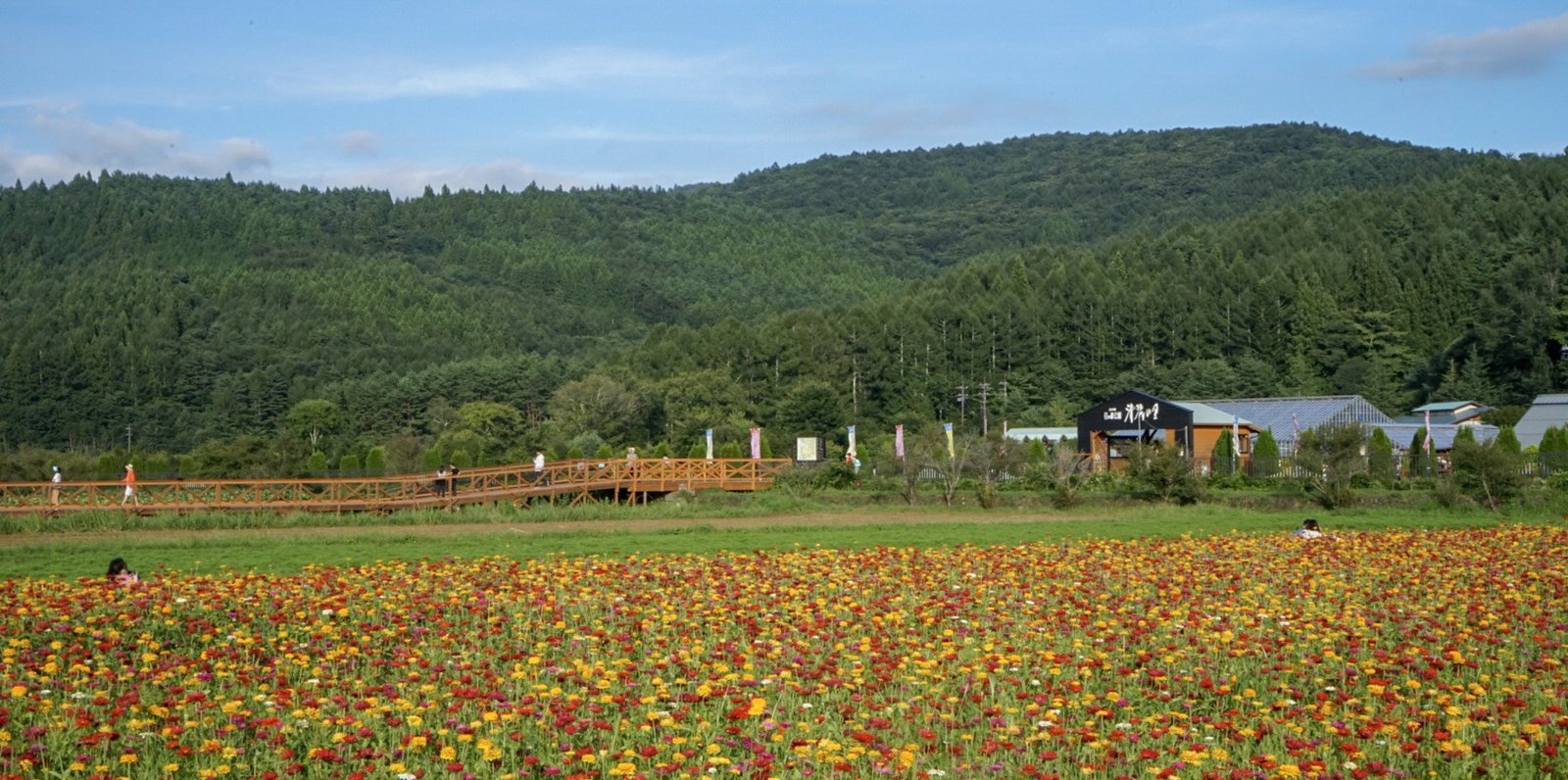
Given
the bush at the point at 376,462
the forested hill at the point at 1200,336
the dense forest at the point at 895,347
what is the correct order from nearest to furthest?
the bush at the point at 376,462 < the dense forest at the point at 895,347 < the forested hill at the point at 1200,336

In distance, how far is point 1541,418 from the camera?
2955 inches

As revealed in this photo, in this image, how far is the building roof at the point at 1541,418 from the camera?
73125 millimetres

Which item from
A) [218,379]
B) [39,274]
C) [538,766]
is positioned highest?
[39,274]

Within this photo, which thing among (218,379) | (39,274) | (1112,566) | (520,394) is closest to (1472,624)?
(1112,566)

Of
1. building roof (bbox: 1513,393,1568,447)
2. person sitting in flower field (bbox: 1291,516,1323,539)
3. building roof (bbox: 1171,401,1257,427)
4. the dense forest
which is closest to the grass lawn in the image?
person sitting in flower field (bbox: 1291,516,1323,539)

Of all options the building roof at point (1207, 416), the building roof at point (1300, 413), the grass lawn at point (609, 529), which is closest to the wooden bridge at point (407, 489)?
the grass lawn at point (609, 529)

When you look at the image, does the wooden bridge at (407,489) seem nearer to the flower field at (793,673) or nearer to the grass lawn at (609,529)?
the grass lawn at (609,529)

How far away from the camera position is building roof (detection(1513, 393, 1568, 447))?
73.1 metres

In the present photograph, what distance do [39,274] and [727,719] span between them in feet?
613

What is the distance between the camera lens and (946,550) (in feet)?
70.7

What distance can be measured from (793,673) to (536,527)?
813 inches

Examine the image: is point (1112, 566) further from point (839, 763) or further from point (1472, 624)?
point (839, 763)

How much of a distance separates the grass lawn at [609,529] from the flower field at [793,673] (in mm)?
5600

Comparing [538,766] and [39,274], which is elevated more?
[39,274]
